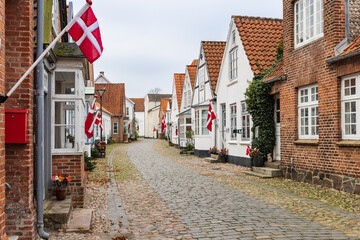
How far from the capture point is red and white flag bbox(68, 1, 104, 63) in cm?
521

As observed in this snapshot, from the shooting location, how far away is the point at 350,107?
9719 millimetres

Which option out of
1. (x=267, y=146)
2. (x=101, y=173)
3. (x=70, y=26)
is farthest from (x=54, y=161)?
(x=267, y=146)

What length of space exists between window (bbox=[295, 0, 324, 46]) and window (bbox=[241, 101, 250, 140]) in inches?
203

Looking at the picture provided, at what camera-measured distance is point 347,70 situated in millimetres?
9625

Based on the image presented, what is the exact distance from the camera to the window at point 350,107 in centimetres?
942

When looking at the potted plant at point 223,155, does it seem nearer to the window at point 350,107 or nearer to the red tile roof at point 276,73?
the red tile roof at point 276,73

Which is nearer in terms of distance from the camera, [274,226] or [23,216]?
[23,216]

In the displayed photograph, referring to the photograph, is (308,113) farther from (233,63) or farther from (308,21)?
(233,63)

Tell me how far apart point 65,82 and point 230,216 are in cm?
419

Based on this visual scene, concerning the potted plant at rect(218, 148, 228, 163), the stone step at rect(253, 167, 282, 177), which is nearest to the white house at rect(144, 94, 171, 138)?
the potted plant at rect(218, 148, 228, 163)

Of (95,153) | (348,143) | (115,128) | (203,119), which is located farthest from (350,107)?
(115,128)

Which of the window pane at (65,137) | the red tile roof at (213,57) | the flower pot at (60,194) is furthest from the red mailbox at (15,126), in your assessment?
the red tile roof at (213,57)

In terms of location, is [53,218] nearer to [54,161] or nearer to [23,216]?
[23,216]

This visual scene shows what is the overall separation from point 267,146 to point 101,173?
6374mm
